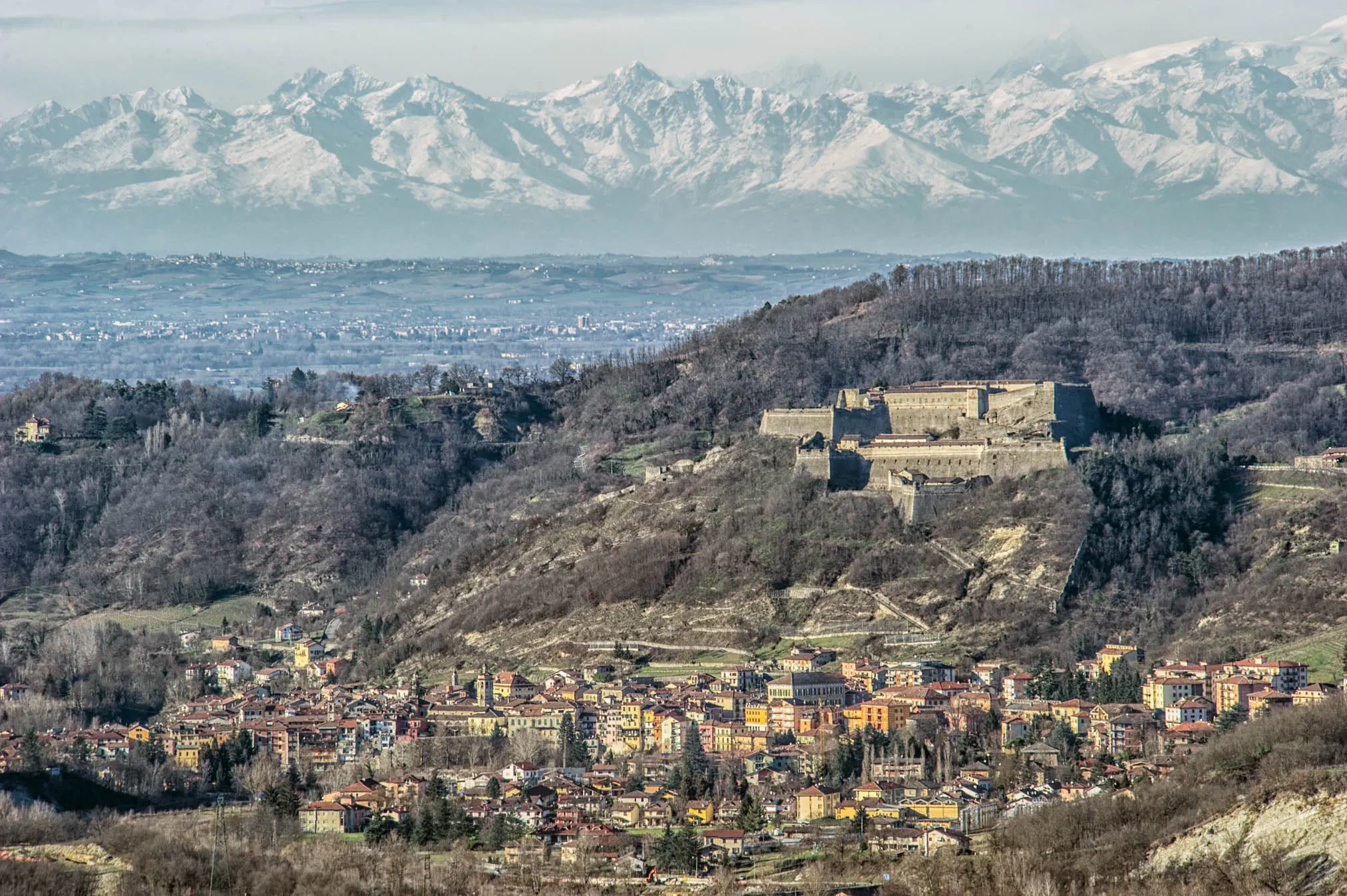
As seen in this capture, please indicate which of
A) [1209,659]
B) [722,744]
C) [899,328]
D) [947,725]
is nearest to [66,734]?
[722,744]

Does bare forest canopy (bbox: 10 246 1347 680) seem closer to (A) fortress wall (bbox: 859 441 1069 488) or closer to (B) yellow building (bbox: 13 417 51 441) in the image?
(B) yellow building (bbox: 13 417 51 441)

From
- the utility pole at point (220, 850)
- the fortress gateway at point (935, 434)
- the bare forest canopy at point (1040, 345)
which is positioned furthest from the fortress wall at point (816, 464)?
the utility pole at point (220, 850)

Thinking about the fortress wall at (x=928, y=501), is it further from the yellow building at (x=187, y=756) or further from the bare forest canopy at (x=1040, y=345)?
the yellow building at (x=187, y=756)

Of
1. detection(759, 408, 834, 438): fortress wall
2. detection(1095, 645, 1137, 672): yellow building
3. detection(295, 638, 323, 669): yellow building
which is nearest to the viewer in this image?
detection(1095, 645, 1137, 672): yellow building

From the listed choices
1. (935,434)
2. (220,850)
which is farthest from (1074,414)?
(220,850)

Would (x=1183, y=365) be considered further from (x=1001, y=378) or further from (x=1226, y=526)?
(x=1226, y=526)

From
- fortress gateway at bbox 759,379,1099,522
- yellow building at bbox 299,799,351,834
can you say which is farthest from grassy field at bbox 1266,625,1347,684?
yellow building at bbox 299,799,351,834
